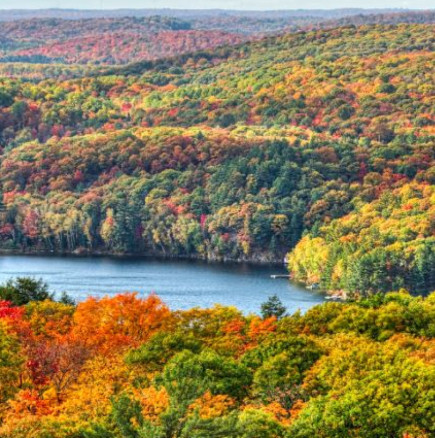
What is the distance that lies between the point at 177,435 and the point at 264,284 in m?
99.1

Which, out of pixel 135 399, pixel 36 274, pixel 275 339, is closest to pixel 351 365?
pixel 275 339

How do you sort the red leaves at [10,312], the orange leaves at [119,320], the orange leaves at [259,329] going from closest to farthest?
the orange leaves at [259,329] < the orange leaves at [119,320] < the red leaves at [10,312]

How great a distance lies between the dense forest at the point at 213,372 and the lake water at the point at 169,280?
42297mm

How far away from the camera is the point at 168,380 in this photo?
58.7m

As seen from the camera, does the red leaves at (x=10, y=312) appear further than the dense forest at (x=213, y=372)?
Yes

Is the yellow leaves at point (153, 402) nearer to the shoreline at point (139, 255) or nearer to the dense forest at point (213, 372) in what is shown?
the dense forest at point (213, 372)

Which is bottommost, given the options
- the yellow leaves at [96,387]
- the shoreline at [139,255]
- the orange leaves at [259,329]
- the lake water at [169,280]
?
the shoreline at [139,255]

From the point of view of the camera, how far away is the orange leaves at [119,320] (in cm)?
7625

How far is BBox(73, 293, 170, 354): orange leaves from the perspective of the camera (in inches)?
3002

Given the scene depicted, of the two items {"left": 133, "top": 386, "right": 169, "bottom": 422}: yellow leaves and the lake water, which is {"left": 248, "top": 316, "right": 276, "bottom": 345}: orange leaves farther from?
the lake water

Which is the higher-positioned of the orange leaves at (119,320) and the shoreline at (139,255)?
the orange leaves at (119,320)

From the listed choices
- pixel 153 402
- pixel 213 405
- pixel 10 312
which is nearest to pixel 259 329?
pixel 10 312

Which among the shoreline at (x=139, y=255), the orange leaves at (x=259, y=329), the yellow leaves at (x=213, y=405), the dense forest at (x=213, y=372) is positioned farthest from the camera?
the shoreline at (x=139, y=255)

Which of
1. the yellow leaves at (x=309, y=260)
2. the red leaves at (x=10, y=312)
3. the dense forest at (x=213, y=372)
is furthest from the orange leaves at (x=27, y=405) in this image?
the yellow leaves at (x=309, y=260)
